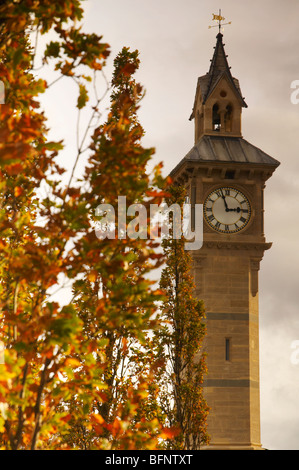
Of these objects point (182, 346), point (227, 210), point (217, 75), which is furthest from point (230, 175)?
point (182, 346)

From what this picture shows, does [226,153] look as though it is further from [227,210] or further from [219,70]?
[219,70]

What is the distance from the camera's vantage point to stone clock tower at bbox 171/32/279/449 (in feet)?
113

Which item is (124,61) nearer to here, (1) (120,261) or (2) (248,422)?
(1) (120,261)

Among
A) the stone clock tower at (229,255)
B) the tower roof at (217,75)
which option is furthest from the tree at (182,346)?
the tower roof at (217,75)

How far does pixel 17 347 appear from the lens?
19.1 feet

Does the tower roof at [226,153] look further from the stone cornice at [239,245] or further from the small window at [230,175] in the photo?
the stone cornice at [239,245]

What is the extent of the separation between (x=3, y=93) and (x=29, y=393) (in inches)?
100

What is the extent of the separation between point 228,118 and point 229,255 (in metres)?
8.06

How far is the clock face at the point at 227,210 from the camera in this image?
36.5m

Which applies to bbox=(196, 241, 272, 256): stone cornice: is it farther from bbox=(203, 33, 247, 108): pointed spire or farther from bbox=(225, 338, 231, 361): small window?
bbox=(203, 33, 247, 108): pointed spire

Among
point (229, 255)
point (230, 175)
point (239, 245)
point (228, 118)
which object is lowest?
point (229, 255)

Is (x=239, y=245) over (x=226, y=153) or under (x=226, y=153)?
under

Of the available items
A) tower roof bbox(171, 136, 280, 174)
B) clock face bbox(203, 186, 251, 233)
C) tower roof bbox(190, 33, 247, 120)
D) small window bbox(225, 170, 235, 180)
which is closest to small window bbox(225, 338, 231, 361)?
clock face bbox(203, 186, 251, 233)

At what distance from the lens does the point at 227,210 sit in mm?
37156
